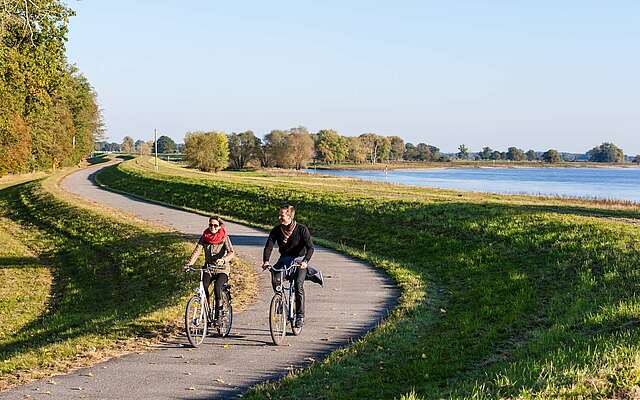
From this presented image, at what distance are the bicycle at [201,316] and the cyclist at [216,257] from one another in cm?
6

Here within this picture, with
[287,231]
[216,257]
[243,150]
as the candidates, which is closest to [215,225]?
[216,257]

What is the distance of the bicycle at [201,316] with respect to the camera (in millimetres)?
10293

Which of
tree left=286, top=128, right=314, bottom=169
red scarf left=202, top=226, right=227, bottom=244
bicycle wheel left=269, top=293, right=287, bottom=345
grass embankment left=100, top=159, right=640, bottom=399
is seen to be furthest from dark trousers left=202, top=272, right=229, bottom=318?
tree left=286, top=128, right=314, bottom=169

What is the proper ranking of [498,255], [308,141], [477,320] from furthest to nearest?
[308,141]
[498,255]
[477,320]

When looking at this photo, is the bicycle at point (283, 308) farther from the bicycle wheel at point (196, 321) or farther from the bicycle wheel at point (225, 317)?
the bicycle wheel at point (196, 321)

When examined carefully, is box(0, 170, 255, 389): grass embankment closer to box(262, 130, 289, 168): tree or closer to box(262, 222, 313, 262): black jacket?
box(262, 222, 313, 262): black jacket

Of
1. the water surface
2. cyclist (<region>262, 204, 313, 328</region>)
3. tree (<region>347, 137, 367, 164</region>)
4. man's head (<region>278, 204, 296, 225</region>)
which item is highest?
tree (<region>347, 137, 367, 164</region>)

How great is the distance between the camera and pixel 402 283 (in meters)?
15.8

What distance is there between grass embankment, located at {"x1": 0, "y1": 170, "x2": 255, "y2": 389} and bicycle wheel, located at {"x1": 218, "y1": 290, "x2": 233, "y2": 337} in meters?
0.99

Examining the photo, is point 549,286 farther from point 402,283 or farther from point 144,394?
point 144,394

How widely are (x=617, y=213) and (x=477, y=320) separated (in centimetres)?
1778

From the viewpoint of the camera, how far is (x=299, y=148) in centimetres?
13800

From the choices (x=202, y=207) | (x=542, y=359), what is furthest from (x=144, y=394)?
(x=202, y=207)

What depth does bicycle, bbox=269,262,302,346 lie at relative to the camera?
10.4 m
